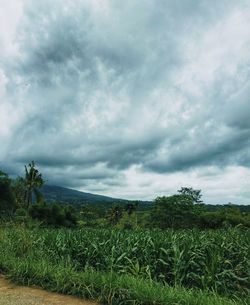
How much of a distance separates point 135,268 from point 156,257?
1.42m

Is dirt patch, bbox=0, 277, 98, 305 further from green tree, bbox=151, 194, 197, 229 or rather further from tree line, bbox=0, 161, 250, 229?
green tree, bbox=151, 194, 197, 229

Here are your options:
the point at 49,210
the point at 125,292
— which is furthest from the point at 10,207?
the point at 125,292

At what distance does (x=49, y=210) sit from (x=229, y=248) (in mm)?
44160

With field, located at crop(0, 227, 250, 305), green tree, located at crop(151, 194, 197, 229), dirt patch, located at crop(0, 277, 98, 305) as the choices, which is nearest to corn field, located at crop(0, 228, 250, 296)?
field, located at crop(0, 227, 250, 305)

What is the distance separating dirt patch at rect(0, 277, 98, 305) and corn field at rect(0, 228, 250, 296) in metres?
1.03

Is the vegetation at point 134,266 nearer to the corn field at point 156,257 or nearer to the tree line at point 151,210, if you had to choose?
the corn field at point 156,257

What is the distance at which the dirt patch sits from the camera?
601 centimetres

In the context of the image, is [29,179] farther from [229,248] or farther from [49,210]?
[229,248]

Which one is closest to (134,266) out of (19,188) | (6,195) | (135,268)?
(135,268)

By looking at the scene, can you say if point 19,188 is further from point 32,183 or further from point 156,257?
point 156,257

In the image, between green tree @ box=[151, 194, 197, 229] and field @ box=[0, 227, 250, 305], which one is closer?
field @ box=[0, 227, 250, 305]

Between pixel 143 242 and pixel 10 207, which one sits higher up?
pixel 10 207

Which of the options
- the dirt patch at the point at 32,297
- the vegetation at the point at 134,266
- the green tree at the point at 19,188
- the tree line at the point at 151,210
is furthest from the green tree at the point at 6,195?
the dirt patch at the point at 32,297

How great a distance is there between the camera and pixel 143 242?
9.45m
